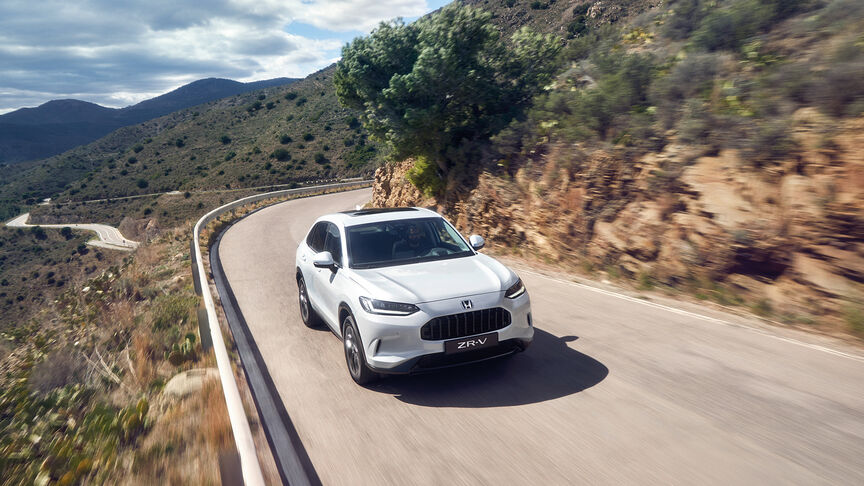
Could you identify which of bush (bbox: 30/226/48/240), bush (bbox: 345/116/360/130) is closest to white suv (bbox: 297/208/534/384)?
bush (bbox: 345/116/360/130)

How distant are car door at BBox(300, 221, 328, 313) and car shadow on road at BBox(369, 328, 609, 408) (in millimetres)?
2101

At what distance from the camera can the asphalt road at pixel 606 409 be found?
3.67 meters

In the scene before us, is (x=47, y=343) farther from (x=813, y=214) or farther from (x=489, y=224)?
(x=813, y=214)

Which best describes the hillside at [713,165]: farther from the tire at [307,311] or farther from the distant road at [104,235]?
the distant road at [104,235]

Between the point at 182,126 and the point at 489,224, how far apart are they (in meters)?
86.5

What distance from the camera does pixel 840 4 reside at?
27.5 ft

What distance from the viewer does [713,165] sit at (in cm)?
806

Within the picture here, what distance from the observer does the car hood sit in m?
5.03

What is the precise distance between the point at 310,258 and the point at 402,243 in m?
1.71

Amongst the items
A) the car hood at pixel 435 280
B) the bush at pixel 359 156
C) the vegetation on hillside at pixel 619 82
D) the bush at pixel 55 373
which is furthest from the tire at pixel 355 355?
the bush at pixel 359 156

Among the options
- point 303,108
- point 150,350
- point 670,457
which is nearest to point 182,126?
point 303,108

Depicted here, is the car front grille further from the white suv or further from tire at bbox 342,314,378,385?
tire at bbox 342,314,378,385

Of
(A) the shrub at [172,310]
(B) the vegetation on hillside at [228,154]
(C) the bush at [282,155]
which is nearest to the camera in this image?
(A) the shrub at [172,310]

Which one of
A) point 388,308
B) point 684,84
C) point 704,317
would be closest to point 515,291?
point 388,308
